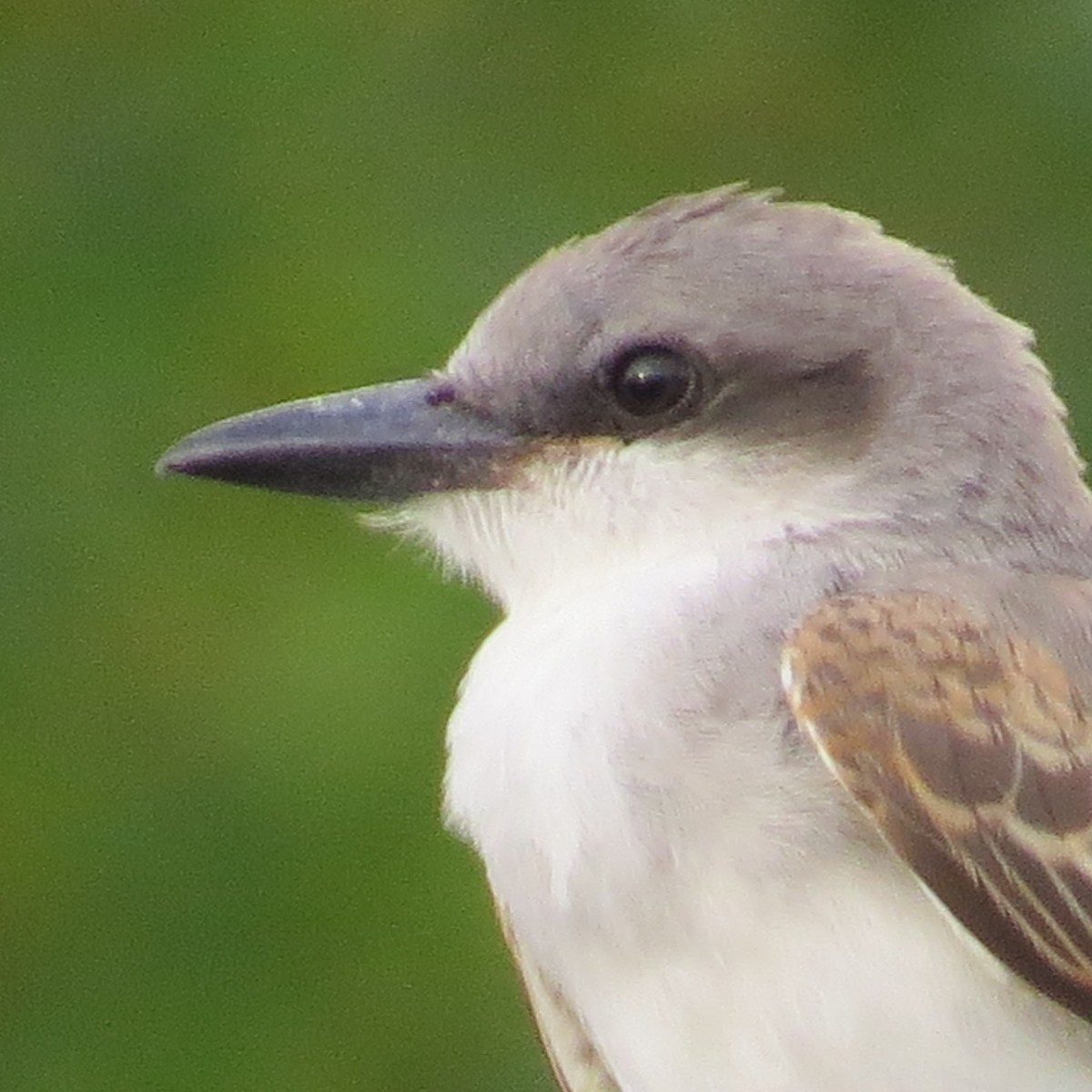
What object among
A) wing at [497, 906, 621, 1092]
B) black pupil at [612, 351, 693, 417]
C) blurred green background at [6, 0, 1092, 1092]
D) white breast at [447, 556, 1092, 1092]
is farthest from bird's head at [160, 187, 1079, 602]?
blurred green background at [6, 0, 1092, 1092]

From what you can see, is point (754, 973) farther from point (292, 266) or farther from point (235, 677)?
point (292, 266)

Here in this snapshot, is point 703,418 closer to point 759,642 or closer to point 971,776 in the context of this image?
point 759,642

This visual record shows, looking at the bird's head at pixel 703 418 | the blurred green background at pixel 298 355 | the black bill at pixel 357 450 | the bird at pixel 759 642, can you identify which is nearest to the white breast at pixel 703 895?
the bird at pixel 759 642

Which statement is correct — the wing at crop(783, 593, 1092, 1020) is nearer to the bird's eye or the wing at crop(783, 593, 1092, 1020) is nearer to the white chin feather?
the white chin feather

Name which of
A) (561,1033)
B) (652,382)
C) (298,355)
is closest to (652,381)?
(652,382)

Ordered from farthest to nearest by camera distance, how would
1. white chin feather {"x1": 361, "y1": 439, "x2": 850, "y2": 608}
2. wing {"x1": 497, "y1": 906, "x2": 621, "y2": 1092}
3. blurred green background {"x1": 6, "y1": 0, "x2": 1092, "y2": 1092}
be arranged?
blurred green background {"x1": 6, "y1": 0, "x2": 1092, "y2": 1092}, wing {"x1": 497, "y1": 906, "x2": 621, "y2": 1092}, white chin feather {"x1": 361, "y1": 439, "x2": 850, "y2": 608}

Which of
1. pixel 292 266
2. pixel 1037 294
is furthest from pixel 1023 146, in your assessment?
pixel 292 266

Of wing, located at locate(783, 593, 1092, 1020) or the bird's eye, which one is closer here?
wing, located at locate(783, 593, 1092, 1020)
